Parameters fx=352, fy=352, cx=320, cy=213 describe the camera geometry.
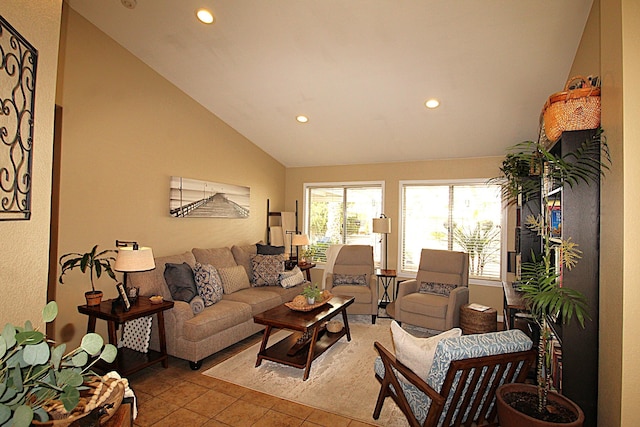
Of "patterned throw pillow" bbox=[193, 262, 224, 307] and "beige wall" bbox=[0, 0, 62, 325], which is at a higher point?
"beige wall" bbox=[0, 0, 62, 325]

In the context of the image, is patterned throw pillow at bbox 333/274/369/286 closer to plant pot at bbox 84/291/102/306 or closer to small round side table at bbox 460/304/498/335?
small round side table at bbox 460/304/498/335

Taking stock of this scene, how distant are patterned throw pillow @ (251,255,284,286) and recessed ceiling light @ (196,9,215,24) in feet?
9.99

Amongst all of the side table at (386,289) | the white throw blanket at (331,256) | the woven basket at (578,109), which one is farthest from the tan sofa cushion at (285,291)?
the woven basket at (578,109)

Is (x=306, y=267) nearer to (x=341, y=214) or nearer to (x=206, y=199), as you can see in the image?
(x=341, y=214)

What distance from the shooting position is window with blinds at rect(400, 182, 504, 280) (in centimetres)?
539

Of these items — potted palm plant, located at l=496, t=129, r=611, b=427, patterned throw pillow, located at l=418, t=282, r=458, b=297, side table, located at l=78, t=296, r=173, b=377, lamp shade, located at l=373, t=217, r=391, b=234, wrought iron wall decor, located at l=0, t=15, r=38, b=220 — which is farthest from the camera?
lamp shade, located at l=373, t=217, r=391, b=234

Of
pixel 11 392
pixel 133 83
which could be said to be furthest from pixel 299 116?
pixel 11 392

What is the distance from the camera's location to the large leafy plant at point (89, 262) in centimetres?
304

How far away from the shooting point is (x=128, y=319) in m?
3.00

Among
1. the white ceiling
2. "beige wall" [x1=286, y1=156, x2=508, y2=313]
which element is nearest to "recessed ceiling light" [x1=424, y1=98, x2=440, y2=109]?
the white ceiling

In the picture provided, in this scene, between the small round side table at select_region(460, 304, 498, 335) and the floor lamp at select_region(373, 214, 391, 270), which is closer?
the small round side table at select_region(460, 304, 498, 335)

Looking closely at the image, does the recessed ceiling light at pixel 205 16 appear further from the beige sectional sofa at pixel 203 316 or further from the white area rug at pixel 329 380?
the white area rug at pixel 329 380

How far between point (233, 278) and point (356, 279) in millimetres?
1794

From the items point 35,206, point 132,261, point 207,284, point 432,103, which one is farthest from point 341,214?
point 35,206
